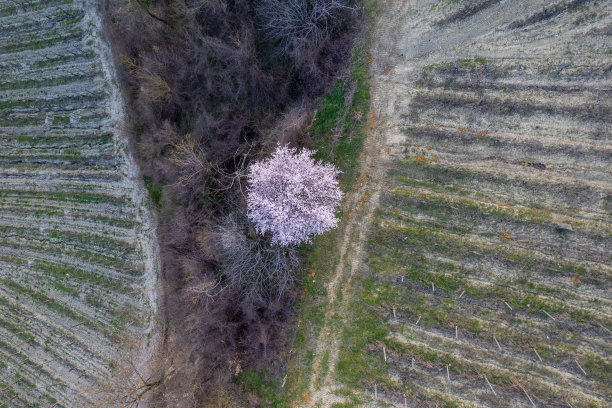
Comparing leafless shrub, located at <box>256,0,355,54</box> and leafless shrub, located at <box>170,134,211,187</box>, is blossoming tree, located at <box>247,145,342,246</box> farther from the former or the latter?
leafless shrub, located at <box>256,0,355,54</box>

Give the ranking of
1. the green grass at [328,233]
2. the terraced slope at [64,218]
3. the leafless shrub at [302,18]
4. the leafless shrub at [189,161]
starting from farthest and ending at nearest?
the terraced slope at [64,218] → the leafless shrub at [189,161] → the green grass at [328,233] → the leafless shrub at [302,18]

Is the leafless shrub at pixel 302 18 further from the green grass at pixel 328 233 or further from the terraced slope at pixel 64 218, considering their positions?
the terraced slope at pixel 64 218

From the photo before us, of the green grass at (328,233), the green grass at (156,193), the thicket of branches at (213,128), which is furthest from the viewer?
the green grass at (156,193)

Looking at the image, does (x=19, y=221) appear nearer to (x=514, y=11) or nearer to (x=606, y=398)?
(x=514, y=11)

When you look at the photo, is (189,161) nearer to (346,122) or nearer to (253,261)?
(253,261)

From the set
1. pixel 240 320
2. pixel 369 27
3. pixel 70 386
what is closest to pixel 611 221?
pixel 369 27

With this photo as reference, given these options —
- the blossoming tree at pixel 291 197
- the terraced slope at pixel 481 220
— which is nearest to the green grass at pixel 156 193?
the blossoming tree at pixel 291 197

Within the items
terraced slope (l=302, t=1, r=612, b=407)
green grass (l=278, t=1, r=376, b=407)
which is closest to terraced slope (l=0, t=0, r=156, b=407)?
green grass (l=278, t=1, r=376, b=407)
